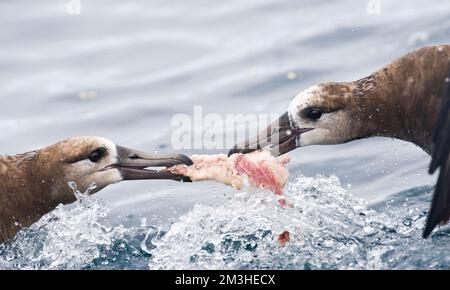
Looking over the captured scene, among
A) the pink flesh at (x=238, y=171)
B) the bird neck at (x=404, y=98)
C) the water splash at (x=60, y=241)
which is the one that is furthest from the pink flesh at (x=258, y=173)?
the water splash at (x=60, y=241)

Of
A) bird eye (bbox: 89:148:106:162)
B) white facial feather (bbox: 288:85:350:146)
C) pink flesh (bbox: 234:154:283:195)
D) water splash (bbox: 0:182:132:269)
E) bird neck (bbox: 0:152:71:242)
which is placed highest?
white facial feather (bbox: 288:85:350:146)

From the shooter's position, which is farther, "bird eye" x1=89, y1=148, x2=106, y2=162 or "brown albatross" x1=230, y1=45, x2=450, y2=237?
"brown albatross" x1=230, y1=45, x2=450, y2=237

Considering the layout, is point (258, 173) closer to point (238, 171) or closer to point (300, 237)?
point (238, 171)

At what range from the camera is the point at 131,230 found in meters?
11.6

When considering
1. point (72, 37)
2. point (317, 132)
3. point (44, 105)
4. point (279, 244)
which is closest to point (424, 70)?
point (317, 132)

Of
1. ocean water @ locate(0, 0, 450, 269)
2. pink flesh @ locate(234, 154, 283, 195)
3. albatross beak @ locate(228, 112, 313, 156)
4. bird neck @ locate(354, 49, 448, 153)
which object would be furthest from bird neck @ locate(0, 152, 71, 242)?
bird neck @ locate(354, 49, 448, 153)

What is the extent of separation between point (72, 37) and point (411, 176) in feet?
23.9

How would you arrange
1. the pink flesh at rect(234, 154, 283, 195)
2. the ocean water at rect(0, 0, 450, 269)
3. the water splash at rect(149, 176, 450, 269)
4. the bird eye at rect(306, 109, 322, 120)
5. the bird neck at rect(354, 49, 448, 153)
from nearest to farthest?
1. the water splash at rect(149, 176, 450, 269)
2. the pink flesh at rect(234, 154, 283, 195)
3. the ocean water at rect(0, 0, 450, 269)
4. the bird neck at rect(354, 49, 448, 153)
5. the bird eye at rect(306, 109, 322, 120)

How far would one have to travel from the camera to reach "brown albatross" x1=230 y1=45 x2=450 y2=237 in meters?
10.9

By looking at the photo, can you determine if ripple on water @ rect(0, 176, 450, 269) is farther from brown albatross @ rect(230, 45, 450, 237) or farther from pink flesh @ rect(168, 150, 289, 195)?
brown albatross @ rect(230, 45, 450, 237)

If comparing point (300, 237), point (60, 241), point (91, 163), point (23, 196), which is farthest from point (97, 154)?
point (300, 237)

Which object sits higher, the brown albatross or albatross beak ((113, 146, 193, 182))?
the brown albatross

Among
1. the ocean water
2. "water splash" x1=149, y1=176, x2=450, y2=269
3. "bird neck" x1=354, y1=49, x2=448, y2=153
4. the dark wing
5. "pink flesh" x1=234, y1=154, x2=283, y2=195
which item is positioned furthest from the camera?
"bird neck" x1=354, y1=49, x2=448, y2=153
